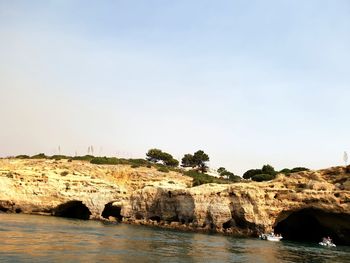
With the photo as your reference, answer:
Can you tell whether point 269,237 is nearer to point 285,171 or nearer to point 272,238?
point 272,238

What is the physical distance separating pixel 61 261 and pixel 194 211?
3111cm

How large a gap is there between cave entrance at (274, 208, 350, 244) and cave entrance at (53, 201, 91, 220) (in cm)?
2770

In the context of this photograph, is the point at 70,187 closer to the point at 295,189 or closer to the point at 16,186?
the point at 16,186

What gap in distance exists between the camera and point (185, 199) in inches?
2108

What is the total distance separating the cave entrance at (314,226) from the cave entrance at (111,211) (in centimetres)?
2214

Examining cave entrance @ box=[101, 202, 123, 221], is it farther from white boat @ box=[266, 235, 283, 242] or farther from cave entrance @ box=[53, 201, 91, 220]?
white boat @ box=[266, 235, 283, 242]

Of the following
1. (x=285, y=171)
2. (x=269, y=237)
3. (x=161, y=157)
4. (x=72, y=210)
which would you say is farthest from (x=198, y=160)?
(x=269, y=237)

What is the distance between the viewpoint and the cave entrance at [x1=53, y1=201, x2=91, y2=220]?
6259cm

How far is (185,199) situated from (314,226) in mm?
16111

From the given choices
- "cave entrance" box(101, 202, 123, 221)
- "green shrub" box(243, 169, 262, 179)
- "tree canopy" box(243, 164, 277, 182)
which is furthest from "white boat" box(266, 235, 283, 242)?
"green shrub" box(243, 169, 262, 179)

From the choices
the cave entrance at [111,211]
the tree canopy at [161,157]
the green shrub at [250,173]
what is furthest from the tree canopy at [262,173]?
the cave entrance at [111,211]

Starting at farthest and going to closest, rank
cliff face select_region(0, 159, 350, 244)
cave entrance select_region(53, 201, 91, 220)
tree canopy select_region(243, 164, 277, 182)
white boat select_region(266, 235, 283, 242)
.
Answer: tree canopy select_region(243, 164, 277, 182) → cave entrance select_region(53, 201, 91, 220) → cliff face select_region(0, 159, 350, 244) → white boat select_region(266, 235, 283, 242)

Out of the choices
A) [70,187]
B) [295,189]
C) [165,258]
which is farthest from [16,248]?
[70,187]

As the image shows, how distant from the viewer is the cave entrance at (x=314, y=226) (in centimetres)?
4803
